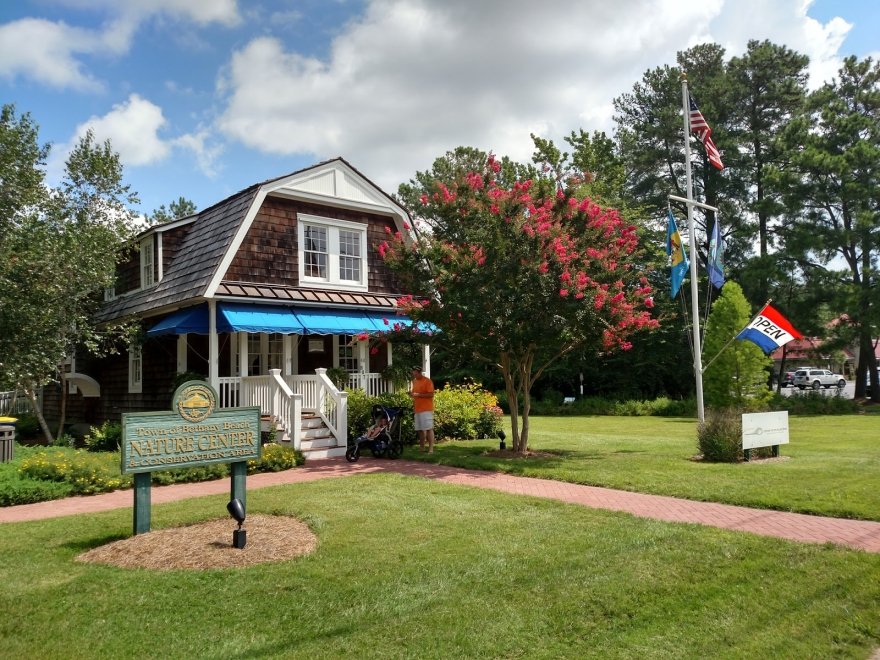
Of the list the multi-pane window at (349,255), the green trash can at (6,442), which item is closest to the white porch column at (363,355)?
the multi-pane window at (349,255)

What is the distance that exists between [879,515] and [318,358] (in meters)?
13.4

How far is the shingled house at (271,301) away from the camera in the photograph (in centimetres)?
1426

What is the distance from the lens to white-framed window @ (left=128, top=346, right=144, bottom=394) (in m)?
17.5

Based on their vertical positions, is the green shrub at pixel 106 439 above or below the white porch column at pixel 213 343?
below

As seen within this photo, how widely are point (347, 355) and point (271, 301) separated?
150 inches

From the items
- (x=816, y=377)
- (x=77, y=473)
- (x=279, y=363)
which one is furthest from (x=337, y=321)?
(x=816, y=377)

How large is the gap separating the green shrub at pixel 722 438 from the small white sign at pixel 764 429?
20 cm

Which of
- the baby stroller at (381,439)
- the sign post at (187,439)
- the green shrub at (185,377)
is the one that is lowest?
the baby stroller at (381,439)

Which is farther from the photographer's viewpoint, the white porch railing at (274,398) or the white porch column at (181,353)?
the white porch column at (181,353)

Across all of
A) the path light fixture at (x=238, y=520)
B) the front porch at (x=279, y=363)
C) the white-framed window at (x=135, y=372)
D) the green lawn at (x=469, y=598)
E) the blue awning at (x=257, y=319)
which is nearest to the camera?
the green lawn at (x=469, y=598)

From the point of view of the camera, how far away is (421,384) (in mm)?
13641

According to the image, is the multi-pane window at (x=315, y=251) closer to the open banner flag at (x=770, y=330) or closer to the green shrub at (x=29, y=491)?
the green shrub at (x=29, y=491)

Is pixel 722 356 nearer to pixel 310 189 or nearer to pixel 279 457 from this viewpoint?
pixel 310 189

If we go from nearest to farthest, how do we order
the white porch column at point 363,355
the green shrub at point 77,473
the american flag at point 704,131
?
the green shrub at point 77,473 < the american flag at point 704,131 < the white porch column at point 363,355
